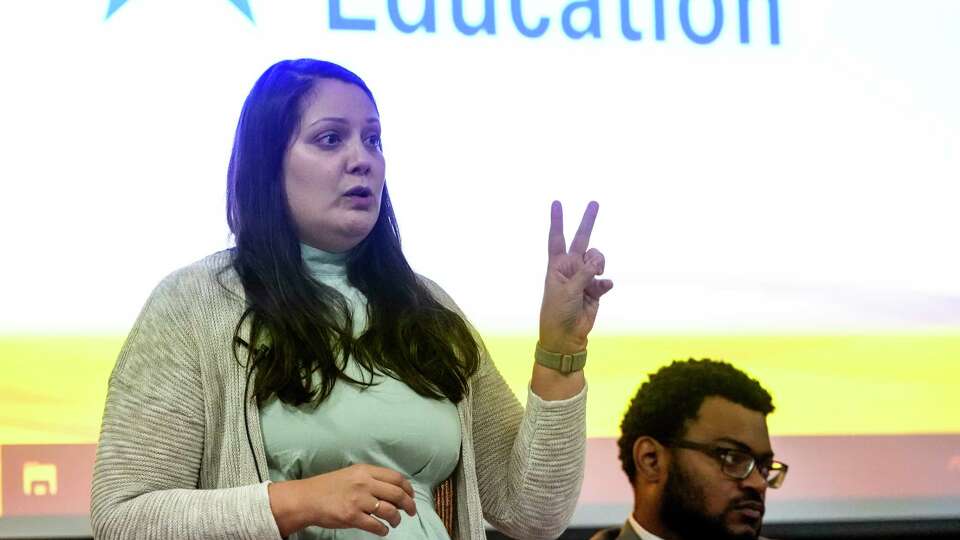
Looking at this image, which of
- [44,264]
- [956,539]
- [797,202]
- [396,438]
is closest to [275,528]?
[396,438]

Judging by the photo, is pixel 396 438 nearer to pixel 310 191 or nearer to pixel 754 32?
pixel 310 191

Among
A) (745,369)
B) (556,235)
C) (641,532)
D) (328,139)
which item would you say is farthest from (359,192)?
(745,369)

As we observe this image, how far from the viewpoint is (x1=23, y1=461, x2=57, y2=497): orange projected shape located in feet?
8.02

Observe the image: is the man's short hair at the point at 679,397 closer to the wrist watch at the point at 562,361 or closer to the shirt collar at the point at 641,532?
the shirt collar at the point at 641,532

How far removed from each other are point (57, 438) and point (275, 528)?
4.60 feet

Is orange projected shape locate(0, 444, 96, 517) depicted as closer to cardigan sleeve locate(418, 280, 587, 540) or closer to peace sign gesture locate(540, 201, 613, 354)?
cardigan sleeve locate(418, 280, 587, 540)

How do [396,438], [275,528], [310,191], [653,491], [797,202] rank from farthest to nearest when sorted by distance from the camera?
[797,202] < [653,491] < [310,191] < [396,438] < [275,528]

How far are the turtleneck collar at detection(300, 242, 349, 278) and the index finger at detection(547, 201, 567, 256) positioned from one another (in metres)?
0.24

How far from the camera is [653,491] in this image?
7.66 feet

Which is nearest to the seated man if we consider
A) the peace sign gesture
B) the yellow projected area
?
the yellow projected area

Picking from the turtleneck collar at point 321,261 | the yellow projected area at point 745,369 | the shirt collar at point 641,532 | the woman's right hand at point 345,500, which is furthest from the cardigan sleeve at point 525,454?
the yellow projected area at point 745,369

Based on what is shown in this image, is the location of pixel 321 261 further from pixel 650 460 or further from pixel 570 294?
pixel 650 460

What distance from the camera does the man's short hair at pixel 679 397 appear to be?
2375 mm

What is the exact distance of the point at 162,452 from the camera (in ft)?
4.17
